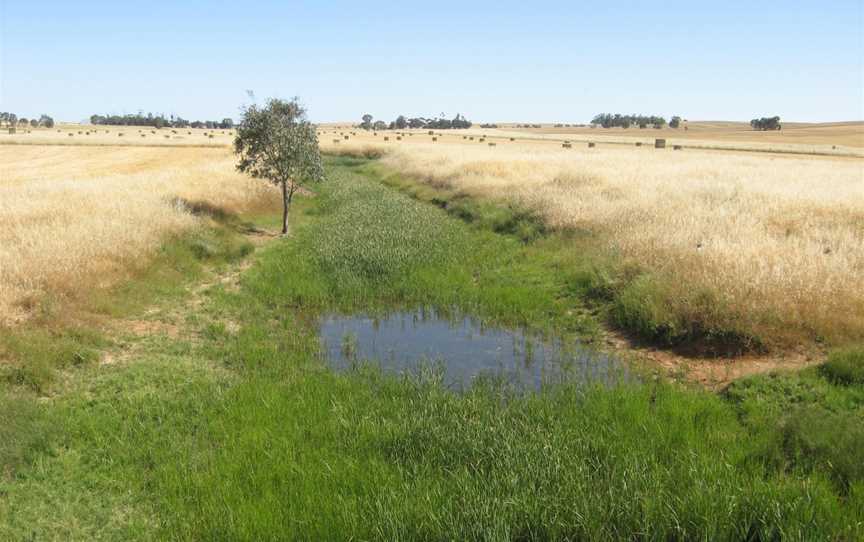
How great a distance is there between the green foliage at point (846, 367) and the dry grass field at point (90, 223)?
47.7 ft

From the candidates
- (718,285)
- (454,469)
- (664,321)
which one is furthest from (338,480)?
(718,285)

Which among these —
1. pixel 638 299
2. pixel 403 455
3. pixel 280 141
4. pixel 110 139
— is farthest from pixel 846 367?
pixel 110 139

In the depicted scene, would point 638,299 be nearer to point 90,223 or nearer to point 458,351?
point 458,351

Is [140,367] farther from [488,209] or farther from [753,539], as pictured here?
[488,209]

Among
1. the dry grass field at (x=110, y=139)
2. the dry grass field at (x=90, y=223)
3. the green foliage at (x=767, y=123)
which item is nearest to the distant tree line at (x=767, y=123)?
the green foliage at (x=767, y=123)

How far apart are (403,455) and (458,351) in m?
4.91

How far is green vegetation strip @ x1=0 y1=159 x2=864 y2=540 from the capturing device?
601cm

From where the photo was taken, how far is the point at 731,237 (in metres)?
15.8

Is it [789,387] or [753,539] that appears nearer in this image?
[753,539]

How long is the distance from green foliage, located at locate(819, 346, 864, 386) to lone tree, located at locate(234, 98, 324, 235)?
810 inches

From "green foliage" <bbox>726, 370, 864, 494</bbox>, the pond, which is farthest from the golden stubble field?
the pond

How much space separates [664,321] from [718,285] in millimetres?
1342

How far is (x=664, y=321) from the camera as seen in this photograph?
12242 mm

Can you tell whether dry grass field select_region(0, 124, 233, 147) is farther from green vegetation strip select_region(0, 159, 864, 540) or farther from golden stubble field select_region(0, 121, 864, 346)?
green vegetation strip select_region(0, 159, 864, 540)
